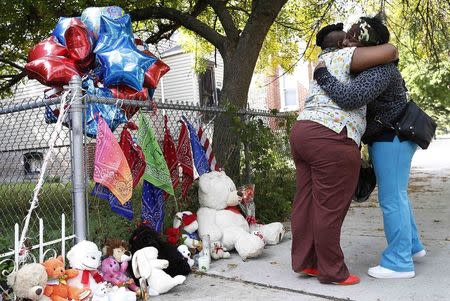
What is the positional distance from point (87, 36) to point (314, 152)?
6.79 feet

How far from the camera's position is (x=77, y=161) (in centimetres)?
331

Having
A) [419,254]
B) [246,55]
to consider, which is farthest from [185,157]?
[246,55]

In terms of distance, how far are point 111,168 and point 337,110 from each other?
1.60 m

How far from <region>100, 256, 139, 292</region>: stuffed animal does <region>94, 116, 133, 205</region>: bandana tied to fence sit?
16.9 inches

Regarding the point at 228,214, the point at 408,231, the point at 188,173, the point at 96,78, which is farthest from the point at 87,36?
the point at 408,231

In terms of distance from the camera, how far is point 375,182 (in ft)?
11.5

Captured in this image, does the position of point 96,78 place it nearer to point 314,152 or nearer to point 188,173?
point 188,173

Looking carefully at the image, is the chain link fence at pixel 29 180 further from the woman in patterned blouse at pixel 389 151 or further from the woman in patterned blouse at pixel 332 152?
the woman in patterned blouse at pixel 389 151

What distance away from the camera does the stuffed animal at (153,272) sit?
3.18 meters

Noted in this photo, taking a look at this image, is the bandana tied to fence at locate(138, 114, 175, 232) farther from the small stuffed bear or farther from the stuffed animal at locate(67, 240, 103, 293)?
the stuffed animal at locate(67, 240, 103, 293)

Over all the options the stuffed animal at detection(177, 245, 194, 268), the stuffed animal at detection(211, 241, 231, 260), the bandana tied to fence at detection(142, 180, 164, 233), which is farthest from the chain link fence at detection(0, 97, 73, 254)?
the stuffed animal at detection(211, 241, 231, 260)

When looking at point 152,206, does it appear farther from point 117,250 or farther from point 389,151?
point 389,151

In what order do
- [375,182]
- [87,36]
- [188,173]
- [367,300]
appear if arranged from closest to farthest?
[367,300]
[375,182]
[87,36]
[188,173]

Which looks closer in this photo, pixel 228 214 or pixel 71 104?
pixel 71 104
